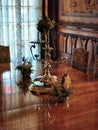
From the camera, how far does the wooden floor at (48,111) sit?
1566mm

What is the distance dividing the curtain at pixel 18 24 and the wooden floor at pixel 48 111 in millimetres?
3073

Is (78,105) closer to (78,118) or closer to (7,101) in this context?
(78,118)

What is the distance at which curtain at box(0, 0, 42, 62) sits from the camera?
5.10 m

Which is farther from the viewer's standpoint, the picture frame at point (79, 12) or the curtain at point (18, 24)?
the curtain at point (18, 24)

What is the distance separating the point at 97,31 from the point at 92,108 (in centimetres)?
279

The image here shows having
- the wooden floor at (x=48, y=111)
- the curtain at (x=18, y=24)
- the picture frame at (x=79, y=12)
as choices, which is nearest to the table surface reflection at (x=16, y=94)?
the wooden floor at (x=48, y=111)

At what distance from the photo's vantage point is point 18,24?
5.23 meters

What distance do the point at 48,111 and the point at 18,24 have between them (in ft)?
12.2

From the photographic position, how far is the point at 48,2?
556 centimetres

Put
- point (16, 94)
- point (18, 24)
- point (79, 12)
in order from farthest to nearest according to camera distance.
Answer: point (18, 24) < point (79, 12) < point (16, 94)

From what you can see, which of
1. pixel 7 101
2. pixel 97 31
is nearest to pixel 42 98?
pixel 7 101

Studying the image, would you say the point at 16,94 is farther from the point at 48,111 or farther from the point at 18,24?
the point at 18,24

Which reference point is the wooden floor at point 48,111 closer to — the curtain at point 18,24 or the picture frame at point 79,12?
the picture frame at point 79,12

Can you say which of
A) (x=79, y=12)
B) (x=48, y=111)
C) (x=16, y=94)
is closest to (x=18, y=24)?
(x=79, y=12)
